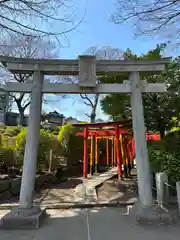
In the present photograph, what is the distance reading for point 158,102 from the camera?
774 cm

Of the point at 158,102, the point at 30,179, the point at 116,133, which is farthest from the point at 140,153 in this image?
the point at 116,133

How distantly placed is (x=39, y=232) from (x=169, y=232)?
2.10 meters

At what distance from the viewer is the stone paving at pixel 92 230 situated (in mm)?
3625

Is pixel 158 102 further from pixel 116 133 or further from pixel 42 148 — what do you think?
pixel 42 148

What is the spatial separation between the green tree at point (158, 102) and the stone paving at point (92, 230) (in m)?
4.01

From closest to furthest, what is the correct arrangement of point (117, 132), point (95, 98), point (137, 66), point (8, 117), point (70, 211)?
point (137, 66)
point (70, 211)
point (117, 132)
point (95, 98)
point (8, 117)

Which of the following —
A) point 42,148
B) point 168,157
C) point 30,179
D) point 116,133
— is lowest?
point 30,179

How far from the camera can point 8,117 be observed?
2830 cm

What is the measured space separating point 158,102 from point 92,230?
5039 mm

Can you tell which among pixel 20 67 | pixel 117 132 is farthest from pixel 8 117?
pixel 20 67

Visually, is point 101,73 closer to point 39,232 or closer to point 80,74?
point 80,74

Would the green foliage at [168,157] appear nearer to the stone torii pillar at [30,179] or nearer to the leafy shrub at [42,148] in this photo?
the stone torii pillar at [30,179]

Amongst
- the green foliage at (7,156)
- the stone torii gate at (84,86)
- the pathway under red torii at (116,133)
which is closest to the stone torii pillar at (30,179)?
the stone torii gate at (84,86)

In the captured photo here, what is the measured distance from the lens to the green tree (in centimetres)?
738
